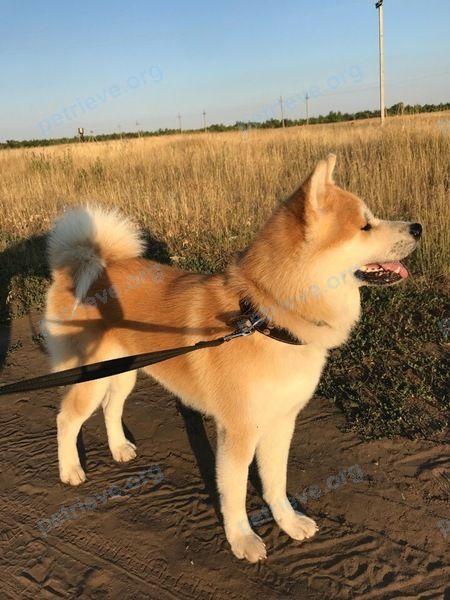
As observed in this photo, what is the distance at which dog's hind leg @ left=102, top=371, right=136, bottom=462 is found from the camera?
10.0ft

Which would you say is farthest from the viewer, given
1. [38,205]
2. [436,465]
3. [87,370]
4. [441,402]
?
[38,205]

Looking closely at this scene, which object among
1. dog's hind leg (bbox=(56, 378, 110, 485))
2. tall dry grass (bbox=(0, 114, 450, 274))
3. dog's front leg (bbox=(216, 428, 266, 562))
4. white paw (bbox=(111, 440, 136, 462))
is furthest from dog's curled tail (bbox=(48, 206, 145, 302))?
tall dry grass (bbox=(0, 114, 450, 274))

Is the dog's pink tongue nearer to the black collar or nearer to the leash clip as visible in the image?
the black collar

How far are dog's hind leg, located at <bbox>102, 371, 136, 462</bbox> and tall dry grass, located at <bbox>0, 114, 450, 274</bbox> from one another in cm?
302

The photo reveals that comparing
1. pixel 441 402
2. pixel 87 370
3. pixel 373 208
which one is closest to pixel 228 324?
pixel 87 370

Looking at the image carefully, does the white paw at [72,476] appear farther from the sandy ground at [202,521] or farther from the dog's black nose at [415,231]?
the dog's black nose at [415,231]

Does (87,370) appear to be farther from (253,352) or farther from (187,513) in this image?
(187,513)

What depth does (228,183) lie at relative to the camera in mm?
8555

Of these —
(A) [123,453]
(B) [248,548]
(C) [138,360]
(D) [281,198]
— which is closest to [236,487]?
(B) [248,548]

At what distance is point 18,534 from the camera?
8.06ft

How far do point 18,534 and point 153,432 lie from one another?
1115 millimetres

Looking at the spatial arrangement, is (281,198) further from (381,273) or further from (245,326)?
(245,326)

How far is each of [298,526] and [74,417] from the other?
147cm

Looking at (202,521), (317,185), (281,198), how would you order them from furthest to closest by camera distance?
(281,198) → (202,521) → (317,185)
